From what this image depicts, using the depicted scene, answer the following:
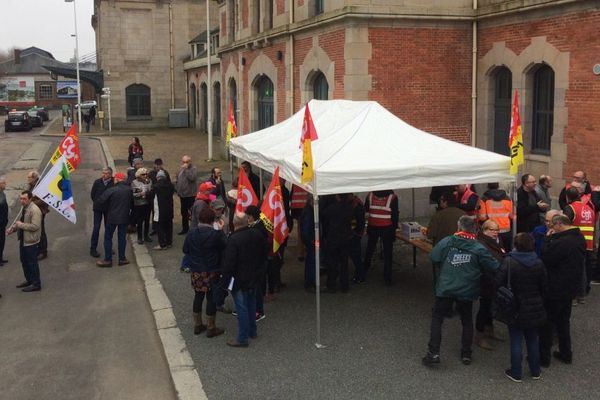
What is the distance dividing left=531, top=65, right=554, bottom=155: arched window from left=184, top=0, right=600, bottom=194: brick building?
0.02 m

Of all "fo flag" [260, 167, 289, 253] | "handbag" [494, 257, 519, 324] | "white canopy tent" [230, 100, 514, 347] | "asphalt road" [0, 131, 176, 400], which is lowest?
"asphalt road" [0, 131, 176, 400]

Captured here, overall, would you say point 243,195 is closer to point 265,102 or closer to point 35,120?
point 265,102

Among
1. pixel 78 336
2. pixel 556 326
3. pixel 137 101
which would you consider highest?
pixel 137 101

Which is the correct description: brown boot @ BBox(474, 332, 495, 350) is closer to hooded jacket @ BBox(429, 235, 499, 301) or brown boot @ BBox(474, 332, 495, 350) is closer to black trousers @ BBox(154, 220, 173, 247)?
hooded jacket @ BBox(429, 235, 499, 301)

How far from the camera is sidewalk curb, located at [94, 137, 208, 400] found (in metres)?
6.80

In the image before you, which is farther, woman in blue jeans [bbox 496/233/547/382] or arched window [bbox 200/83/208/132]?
arched window [bbox 200/83/208/132]

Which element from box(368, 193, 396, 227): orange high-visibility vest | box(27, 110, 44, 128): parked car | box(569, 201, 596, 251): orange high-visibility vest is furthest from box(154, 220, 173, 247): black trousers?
box(27, 110, 44, 128): parked car

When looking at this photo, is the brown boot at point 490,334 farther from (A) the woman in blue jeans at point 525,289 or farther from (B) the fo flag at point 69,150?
(B) the fo flag at point 69,150

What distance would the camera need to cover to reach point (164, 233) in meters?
13.1

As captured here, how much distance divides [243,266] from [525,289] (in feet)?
10.7

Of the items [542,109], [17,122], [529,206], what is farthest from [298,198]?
[17,122]

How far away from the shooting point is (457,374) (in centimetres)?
707

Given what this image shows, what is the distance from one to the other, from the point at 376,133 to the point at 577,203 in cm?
307

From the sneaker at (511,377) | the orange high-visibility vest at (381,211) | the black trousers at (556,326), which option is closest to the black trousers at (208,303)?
the orange high-visibility vest at (381,211)
